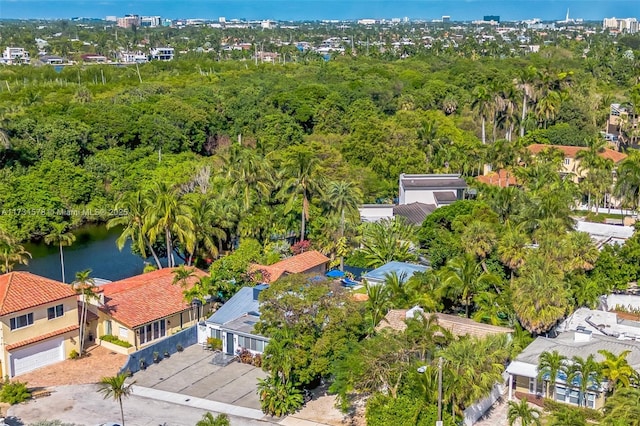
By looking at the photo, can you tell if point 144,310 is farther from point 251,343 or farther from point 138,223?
point 138,223

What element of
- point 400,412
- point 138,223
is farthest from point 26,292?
point 400,412

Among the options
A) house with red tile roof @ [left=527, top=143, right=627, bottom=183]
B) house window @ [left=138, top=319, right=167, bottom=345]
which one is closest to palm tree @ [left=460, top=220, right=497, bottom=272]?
house window @ [left=138, top=319, right=167, bottom=345]

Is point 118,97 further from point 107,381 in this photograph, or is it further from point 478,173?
point 107,381

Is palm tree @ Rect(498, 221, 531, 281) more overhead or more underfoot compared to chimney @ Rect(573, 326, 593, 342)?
more overhead

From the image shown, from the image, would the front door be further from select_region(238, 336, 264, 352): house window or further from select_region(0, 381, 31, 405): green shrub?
select_region(0, 381, 31, 405): green shrub

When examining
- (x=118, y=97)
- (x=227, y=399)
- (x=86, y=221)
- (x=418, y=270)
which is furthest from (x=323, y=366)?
(x=118, y=97)
